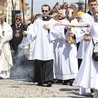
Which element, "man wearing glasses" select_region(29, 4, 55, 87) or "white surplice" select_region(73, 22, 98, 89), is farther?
"man wearing glasses" select_region(29, 4, 55, 87)

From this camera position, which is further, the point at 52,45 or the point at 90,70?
the point at 52,45

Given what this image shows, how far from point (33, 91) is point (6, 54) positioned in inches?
130

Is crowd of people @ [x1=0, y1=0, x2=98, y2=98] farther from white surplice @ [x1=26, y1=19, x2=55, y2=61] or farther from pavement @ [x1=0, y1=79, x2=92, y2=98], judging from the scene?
pavement @ [x1=0, y1=79, x2=92, y2=98]

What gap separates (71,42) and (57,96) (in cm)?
255

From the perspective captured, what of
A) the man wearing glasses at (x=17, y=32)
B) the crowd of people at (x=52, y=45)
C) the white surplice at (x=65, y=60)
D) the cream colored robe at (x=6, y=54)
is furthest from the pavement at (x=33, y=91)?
the man wearing glasses at (x=17, y=32)

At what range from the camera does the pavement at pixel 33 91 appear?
32.4 feet

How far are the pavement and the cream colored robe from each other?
1.42 m

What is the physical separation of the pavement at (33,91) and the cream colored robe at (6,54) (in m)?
1.42

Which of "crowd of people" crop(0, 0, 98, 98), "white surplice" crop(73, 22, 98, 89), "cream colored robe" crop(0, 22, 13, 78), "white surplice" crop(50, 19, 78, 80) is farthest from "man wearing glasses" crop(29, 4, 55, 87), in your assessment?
"white surplice" crop(73, 22, 98, 89)

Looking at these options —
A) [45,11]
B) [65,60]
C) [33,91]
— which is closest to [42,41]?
[45,11]

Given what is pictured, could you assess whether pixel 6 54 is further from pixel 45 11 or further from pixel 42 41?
pixel 45 11

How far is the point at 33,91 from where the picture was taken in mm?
10633

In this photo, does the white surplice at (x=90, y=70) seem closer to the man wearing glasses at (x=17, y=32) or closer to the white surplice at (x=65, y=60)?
the white surplice at (x=65, y=60)

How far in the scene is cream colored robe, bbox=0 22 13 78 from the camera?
13516 millimetres
